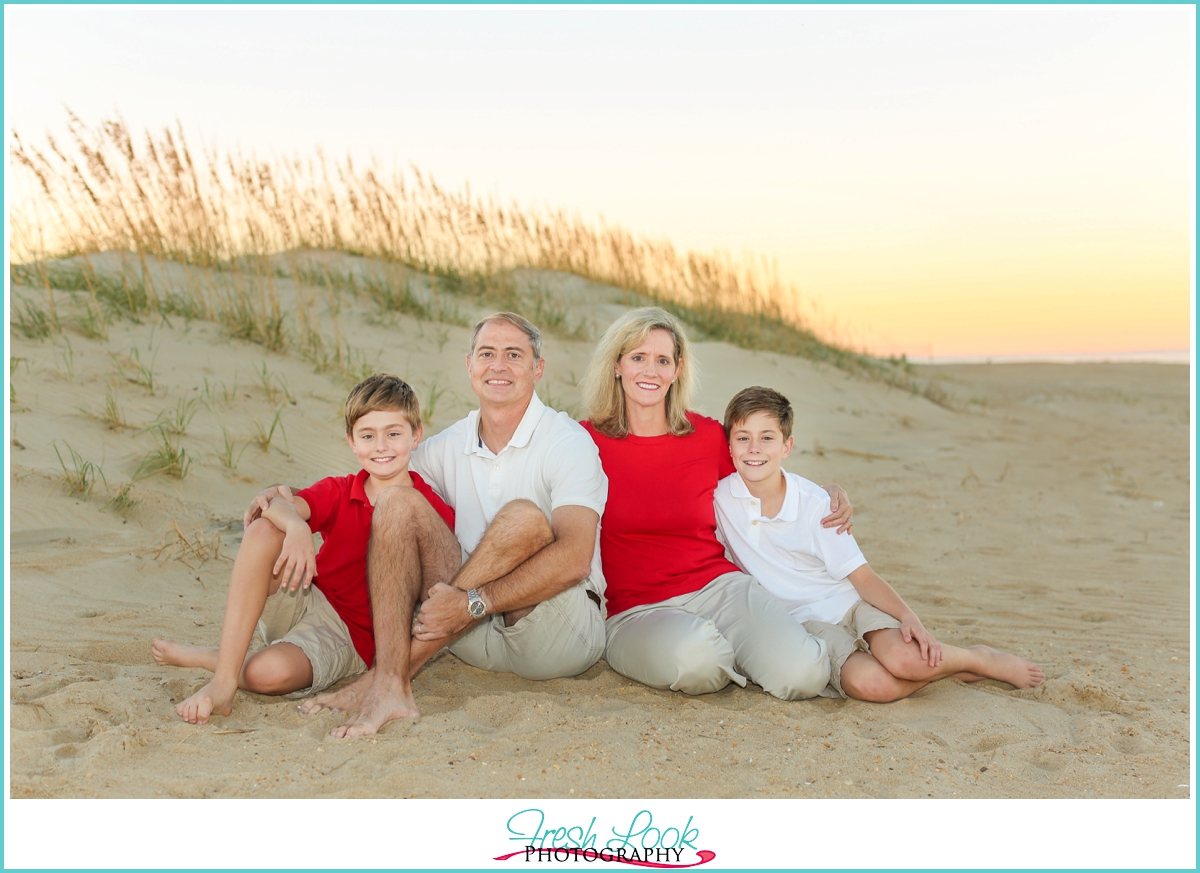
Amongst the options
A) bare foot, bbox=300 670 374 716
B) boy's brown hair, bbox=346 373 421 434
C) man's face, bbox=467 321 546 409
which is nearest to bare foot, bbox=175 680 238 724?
bare foot, bbox=300 670 374 716

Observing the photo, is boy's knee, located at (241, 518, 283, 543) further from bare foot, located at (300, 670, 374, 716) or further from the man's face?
the man's face

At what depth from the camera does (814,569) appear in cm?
338

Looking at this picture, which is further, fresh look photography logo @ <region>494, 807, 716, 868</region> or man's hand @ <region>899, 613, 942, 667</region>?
man's hand @ <region>899, 613, 942, 667</region>

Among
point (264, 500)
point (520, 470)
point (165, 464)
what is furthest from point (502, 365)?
point (165, 464)

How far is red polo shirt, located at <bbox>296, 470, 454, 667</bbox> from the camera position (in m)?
3.13

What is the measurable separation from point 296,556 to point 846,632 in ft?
6.16

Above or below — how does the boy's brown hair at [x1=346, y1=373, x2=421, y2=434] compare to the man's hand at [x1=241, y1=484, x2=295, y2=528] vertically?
above

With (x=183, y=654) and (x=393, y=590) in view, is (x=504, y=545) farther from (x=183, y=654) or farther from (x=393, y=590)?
(x=183, y=654)

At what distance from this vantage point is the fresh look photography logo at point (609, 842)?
2328mm

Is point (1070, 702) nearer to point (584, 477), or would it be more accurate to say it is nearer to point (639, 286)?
point (584, 477)

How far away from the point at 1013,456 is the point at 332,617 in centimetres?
Answer: 801

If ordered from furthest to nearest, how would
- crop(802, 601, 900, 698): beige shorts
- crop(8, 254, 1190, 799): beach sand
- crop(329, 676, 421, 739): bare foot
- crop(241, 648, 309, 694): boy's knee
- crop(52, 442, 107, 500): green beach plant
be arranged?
crop(52, 442, 107, 500): green beach plant < crop(802, 601, 900, 698): beige shorts < crop(241, 648, 309, 694): boy's knee < crop(329, 676, 421, 739): bare foot < crop(8, 254, 1190, 799): beach sand

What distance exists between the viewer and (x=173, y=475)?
5113 mm

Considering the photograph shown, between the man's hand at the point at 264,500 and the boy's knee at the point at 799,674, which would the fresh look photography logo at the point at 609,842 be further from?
the man's hand at the point at 264,500
